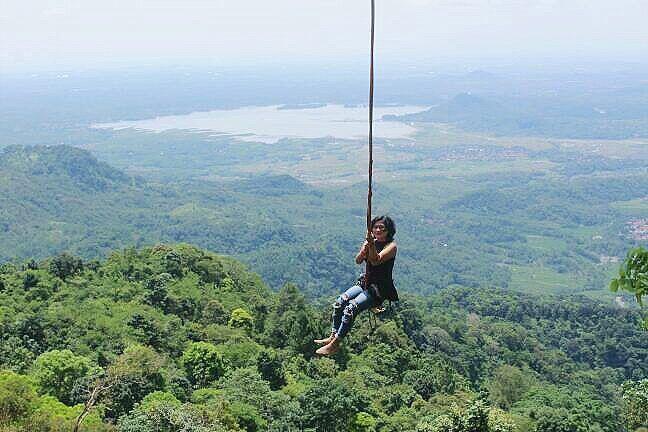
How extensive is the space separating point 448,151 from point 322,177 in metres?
51.4

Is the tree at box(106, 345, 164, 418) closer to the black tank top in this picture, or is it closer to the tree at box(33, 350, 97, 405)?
the tree at box(33, 350, 97, 405)

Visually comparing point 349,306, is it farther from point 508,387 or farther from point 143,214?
point 143,214

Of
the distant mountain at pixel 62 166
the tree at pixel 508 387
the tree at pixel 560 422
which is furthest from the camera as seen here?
the distant mountain at pixel 62 166

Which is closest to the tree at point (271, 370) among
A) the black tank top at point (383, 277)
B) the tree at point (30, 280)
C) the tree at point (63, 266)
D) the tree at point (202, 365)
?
the tree at point (202, 365)

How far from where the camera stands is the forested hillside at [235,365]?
60.4 feet

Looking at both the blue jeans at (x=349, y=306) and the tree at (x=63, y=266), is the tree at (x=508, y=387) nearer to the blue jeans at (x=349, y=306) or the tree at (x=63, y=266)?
the tree at (x=63, y=266)

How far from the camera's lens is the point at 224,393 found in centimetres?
2152

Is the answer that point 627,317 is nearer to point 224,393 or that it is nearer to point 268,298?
point 268,298

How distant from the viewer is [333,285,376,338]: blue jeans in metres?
6.91

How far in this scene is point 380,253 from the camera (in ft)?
22.3

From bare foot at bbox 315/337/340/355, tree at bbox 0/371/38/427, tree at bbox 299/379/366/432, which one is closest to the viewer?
bare foot at bbox 315/337/340/355

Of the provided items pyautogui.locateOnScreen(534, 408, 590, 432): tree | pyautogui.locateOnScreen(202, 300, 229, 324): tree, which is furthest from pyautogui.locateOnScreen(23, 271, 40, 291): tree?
pyautogui.locateOnScreen(534, 408, 590, 432): tree

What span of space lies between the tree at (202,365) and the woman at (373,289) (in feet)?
61.4

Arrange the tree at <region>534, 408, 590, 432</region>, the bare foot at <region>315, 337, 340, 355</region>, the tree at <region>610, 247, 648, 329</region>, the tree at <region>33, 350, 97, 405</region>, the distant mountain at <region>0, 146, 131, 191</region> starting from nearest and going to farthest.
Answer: the tree at <region>610, 247, 648, 329</region>
the bare foot at <region>315, 337, 340, 355</region>
the tree at <region>33, 350, 97, 405</region>
the tree at <region>534, 408, 590, 432</region>
the distant mountain at <region>0, 146, 131, 191</region>
